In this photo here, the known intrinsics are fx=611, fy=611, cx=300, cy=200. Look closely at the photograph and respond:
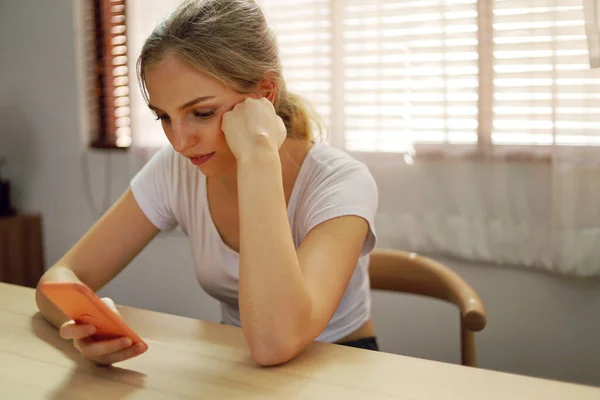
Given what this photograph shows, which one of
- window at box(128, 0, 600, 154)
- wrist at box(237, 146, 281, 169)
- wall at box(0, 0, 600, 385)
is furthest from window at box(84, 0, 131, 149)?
wrist at box(237, 146, 281, 169)

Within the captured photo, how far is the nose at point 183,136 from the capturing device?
1033 millimetres

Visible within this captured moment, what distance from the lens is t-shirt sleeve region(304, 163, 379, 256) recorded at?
102 cm

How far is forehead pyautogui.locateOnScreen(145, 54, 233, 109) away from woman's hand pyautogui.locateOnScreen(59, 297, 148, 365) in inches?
15.5

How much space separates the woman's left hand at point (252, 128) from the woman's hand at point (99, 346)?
32 cm

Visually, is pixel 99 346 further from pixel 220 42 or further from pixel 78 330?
pixel 220 42

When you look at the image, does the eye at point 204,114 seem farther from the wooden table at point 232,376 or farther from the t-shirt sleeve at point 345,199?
the wooden table at point 232,376

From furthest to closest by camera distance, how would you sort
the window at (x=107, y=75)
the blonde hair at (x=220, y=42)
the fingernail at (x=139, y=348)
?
the window at (x=107, y=75) → the blonde hair at (x=220, y=42) → the fingernail at (x=139, y=348)

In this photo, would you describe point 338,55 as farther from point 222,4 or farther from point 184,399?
point 184,399

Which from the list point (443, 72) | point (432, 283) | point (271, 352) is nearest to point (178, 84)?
point (271, 352)

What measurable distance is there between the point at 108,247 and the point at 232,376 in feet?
1.85

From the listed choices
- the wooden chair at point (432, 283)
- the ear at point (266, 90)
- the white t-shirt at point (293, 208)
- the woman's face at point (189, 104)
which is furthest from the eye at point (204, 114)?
the wooden chair at point (432, 283)

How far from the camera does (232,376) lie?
762mm

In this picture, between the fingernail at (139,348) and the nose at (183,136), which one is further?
the nose at (183,136)

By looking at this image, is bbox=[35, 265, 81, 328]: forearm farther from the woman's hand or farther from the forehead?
the forehead
